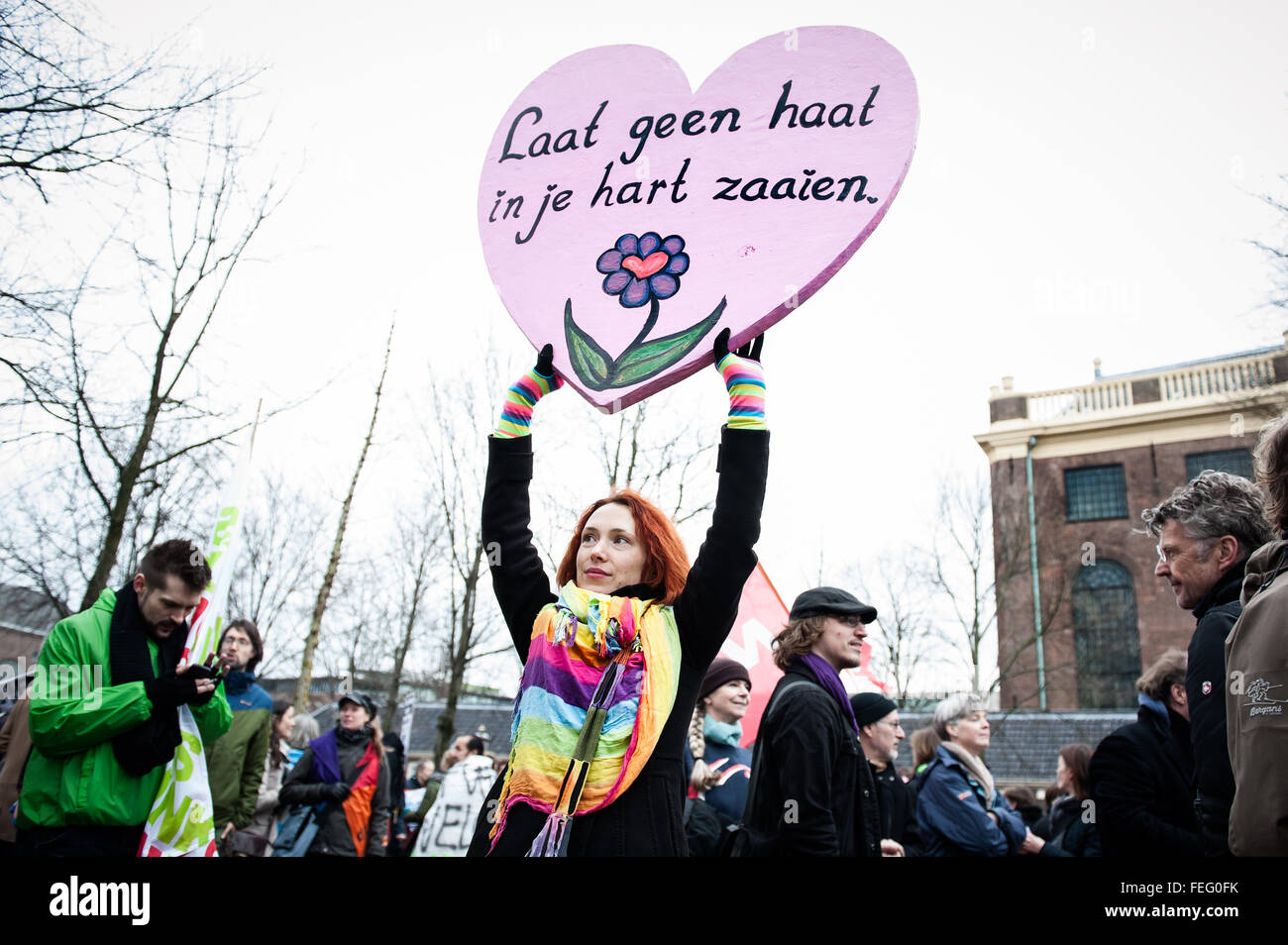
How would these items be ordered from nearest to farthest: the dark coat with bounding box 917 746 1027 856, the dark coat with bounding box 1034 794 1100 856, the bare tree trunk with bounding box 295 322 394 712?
the dark coat with bounding box 917 746 1027 856 < the dark coat with bounding box 1034 794 1100 856 < the bare tree trunk with bounding box 295 322 394 712

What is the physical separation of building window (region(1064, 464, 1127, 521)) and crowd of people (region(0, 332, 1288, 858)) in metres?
23.3

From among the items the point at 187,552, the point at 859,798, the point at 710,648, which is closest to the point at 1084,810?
the point at 859,798

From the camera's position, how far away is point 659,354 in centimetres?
242

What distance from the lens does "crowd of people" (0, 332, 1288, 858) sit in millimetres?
2010

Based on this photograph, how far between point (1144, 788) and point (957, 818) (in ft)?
3.53

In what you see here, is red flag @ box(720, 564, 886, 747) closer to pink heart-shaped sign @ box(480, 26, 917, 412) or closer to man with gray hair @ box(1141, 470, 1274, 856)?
man with gray hair @ box(1141, 470, 1274, 856)

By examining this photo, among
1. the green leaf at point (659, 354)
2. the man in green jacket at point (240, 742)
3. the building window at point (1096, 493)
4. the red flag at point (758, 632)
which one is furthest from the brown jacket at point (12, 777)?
the building window at point (1096, 493)

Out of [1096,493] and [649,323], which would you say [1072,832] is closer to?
[649,323]

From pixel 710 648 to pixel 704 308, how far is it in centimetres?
87

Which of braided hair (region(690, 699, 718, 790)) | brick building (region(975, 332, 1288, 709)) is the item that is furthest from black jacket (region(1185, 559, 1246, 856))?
brick building (region(975, 332, 1288, 709))

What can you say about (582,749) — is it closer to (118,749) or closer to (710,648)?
(710,648)

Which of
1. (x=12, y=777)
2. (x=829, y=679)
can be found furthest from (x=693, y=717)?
(x=12, y=777)

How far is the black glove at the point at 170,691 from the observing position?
313cm

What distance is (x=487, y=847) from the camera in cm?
207
